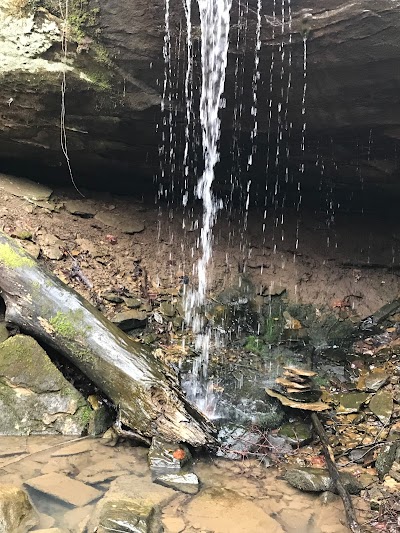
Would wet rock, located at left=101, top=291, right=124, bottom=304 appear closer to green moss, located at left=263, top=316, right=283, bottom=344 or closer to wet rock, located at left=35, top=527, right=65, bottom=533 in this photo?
green moss, located at left=263, top=316, right=283, bottom=344

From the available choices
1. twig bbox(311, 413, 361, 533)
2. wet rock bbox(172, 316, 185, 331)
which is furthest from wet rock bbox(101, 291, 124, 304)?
twig bbox(311, 413, 361, 533)

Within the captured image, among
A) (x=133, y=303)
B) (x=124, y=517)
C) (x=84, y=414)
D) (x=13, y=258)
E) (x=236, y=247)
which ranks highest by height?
(x=13, y=258)

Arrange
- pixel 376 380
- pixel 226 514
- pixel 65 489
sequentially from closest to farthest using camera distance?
pixel 226 514 < pixel 65 489 < pixel 376 380

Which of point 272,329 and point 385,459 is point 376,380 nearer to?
point 385,459

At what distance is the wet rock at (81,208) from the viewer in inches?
280

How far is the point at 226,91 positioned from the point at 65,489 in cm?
446

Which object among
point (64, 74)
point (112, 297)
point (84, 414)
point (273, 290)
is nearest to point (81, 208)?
point (112, 297)

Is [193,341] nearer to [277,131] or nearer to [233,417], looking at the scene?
[233,417]

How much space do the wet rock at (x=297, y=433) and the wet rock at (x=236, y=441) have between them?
0.27 meters

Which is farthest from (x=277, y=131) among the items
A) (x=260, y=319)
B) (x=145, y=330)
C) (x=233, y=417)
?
(x=233, y=417)

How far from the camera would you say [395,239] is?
296 inches

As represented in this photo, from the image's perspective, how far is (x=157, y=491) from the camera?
11.8 ft

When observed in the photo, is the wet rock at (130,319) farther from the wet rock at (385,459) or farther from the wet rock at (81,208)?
the wet rock at (385,459)

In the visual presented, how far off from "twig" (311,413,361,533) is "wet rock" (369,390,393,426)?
658mm
